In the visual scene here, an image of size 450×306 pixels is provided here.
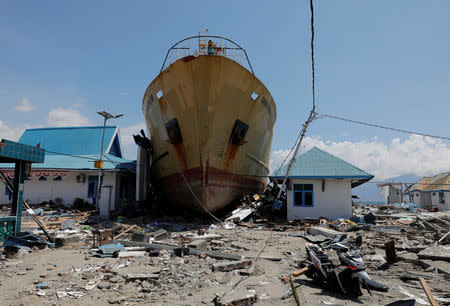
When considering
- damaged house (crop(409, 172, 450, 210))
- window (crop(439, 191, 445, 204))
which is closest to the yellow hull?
damaged house (crop(409, 172, 450, 210))

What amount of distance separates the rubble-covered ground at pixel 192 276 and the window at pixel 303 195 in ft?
17.8

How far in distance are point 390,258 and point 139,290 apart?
502 cm

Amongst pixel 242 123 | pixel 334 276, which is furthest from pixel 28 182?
pixel 334 276

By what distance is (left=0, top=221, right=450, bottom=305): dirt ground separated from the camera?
12.5 ft

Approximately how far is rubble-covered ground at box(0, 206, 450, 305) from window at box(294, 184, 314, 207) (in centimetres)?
543

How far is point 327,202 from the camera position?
13.2 metres

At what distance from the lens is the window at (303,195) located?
13336mm

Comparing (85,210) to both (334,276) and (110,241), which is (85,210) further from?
(334,276)

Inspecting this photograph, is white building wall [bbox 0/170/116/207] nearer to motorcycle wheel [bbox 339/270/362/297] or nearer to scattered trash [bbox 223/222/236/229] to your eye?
scattered trash [bbox 223/222/236/229]

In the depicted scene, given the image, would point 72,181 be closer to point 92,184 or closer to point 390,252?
point 92,184

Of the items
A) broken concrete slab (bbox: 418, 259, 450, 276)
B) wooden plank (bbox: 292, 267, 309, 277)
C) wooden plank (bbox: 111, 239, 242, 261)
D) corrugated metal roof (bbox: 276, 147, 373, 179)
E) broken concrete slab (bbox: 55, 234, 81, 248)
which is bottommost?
broken concrete slab (bbox: 55, 234, 81, 248)

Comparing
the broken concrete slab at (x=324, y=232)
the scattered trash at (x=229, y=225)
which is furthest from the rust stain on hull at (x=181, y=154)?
the broken concrete slab at (x=324, y=232)

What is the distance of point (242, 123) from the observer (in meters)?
11.7

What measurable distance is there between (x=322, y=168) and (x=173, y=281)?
35.6 feet
